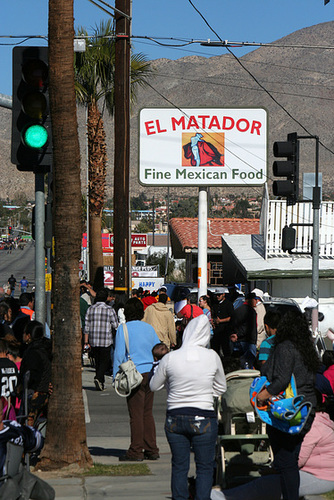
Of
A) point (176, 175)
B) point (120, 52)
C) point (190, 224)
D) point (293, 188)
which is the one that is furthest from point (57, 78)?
point (190, 224)

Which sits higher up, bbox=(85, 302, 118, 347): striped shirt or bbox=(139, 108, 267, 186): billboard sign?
bbox=(139, 108, 267, 186): billboard sign

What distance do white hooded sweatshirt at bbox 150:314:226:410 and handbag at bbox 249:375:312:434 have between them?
1.44ft

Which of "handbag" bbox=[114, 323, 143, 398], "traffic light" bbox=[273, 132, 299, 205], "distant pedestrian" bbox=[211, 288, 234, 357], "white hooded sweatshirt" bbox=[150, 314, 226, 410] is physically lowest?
"distant pedestrian" bbox=[211, 288, 234, 357]

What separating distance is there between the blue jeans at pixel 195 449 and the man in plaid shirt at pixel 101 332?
8.52 metres

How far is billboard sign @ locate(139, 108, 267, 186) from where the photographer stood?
72.3ft

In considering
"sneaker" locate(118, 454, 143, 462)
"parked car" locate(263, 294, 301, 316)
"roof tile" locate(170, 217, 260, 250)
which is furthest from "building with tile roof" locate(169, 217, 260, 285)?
"sneaker" locate(118, 454, 143, 462)

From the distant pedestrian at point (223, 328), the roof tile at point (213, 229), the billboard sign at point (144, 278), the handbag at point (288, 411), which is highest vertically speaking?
the roof tile at point (213, 229)

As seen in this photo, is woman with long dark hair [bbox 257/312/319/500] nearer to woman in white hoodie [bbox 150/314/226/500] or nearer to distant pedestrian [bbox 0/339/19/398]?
woman in white hoodie [bbox 150/314/226/500]

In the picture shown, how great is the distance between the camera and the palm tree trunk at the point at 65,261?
336 inches

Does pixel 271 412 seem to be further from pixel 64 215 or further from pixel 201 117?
pixel 201 117

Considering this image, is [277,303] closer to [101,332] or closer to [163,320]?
[163,320]

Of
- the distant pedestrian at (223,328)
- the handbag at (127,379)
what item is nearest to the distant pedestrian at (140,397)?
the handbag at (127,379)

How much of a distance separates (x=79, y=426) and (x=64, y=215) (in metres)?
2.17

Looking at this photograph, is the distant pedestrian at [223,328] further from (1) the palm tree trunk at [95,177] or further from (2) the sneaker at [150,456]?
(1) the palm tree trunk at [95,177]
